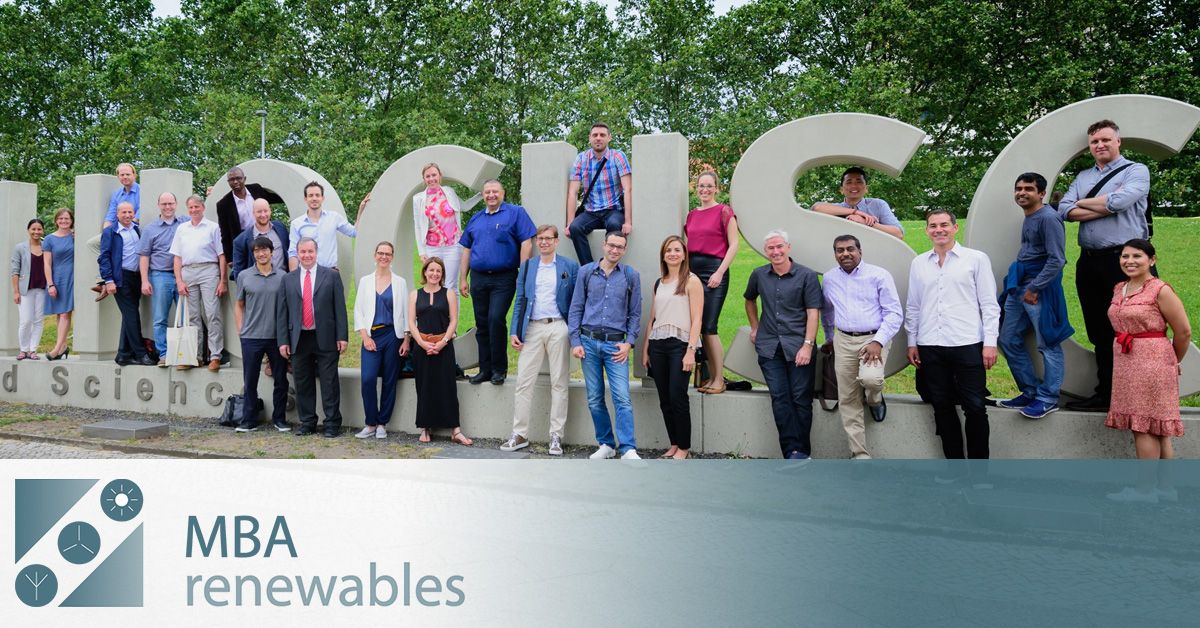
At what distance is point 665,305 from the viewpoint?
22.4 feet

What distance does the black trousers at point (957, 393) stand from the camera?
6.02m

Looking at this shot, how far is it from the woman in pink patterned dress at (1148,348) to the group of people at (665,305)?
1 centimetres

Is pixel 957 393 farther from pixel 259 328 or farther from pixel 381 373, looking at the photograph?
pixel 259 328

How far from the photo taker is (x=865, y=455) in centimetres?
656

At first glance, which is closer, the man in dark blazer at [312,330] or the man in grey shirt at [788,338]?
the man in grey shirt at [788,338]

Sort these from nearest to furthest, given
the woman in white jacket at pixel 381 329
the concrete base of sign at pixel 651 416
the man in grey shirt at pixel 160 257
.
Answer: the concrete base of sign at pixel 651 416 < the woman in white jacket at pixel 381 329 < the man in grey shirt at pixel 160 257

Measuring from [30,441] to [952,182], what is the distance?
20196 millimetres

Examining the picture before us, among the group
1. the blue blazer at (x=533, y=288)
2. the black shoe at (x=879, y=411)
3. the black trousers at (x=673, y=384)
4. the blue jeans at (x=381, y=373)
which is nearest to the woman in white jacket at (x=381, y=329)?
the blue jeans at (x=381, y=373)

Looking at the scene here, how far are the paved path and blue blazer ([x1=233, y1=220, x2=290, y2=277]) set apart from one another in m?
2.15

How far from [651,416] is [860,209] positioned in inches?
100

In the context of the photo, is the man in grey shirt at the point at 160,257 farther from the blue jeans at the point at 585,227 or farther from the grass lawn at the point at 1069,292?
the blue jeans at the point at 585,227

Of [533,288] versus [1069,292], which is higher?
[1069,292]

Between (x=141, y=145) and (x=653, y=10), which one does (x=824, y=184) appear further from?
(x=141, y=145)

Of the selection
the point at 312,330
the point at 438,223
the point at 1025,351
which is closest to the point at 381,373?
the point at 312,330
